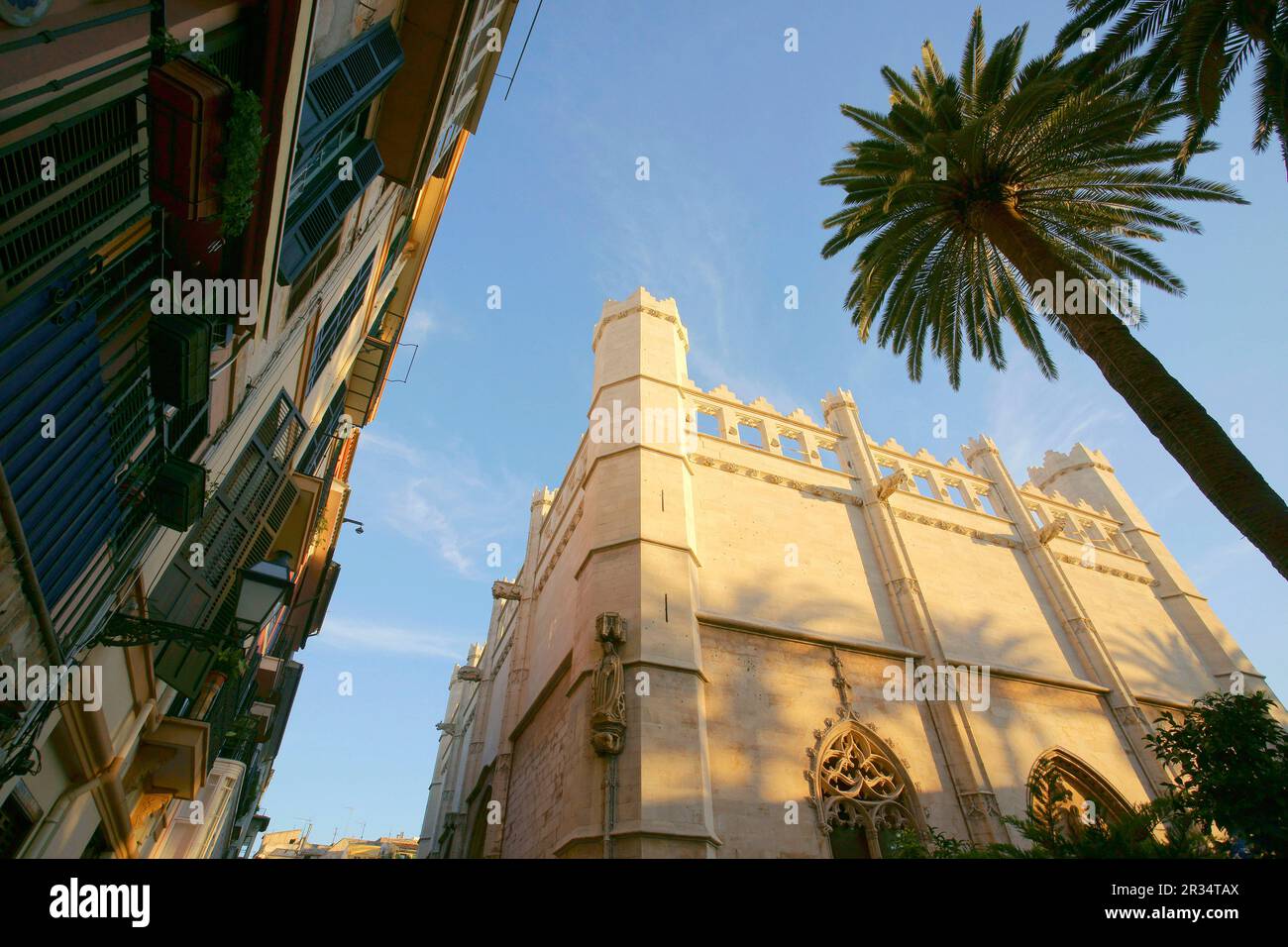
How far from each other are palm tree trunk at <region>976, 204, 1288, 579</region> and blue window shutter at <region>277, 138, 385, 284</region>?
9493mm

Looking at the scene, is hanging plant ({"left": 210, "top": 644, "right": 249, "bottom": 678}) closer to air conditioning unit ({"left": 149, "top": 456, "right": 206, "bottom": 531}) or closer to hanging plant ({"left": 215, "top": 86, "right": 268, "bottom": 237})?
air conditioning unit ({"left": 149, "top": 456, "right": 206, "bottom": 531})

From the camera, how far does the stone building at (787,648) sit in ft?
38.4

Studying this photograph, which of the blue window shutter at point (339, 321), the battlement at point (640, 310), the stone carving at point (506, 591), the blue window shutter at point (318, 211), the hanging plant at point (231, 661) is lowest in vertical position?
the hanging plant at point (231, 661)

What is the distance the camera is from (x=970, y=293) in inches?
504

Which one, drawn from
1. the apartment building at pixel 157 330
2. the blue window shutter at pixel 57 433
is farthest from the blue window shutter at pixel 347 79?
the blue window shutter at pixel 57 433

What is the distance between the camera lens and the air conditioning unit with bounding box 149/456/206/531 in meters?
5.13

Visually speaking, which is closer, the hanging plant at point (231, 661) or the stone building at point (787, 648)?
the hanging plant at point (231, 661)

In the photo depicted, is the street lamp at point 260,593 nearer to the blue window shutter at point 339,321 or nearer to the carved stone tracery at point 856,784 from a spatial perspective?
the blue window shutter at point 339,321

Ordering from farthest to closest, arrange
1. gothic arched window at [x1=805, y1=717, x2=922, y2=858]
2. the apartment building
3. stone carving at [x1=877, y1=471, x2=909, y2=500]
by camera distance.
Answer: stone carving at [x1=877, y1=471, x2=909, y2=500], gothic arched window at [x1=805, y1=717, x2=922, y2=858], the apartment building

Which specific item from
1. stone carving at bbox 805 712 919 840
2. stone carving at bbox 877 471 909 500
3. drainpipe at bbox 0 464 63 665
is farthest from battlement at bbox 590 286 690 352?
drainpipe at bbox 0 464 63 665

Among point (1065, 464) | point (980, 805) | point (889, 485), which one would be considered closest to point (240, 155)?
point (980, 805)

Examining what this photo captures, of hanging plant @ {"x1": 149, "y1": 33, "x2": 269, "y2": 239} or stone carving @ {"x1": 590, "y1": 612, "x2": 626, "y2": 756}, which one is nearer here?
hanging plant @ {"x1": 149, "y1": 33, "x2": 269, "y2": 239}

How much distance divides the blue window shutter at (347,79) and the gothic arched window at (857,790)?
1284cm
